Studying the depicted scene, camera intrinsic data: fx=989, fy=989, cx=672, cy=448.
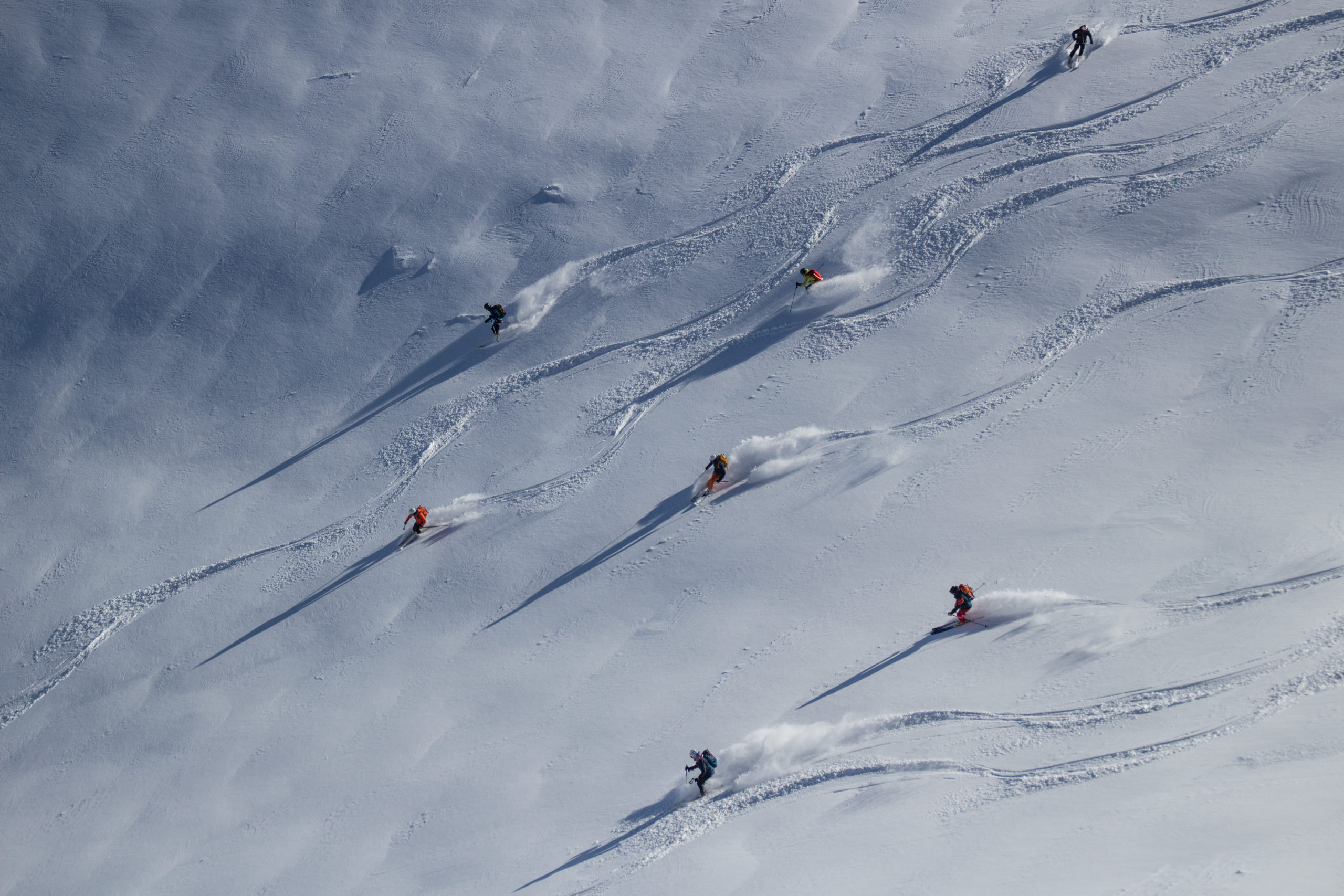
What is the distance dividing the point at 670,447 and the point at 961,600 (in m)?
6.51

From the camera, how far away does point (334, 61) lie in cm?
2555

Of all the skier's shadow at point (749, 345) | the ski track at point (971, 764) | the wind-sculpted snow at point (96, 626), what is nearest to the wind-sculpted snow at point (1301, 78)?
the skier's shadow at point (749, 345)

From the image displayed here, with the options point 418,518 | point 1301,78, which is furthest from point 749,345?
point 1301,78

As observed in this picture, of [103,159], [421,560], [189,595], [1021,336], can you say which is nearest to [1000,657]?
[1021,336]

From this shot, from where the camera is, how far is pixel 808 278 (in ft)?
66.5

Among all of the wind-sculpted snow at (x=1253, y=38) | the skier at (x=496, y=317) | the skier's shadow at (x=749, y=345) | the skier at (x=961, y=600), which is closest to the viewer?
the skier at (x=961, y=600)

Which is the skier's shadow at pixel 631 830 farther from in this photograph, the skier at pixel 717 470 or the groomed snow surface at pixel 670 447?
the skier at pixel 717 470

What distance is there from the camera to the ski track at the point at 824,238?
18906 mm

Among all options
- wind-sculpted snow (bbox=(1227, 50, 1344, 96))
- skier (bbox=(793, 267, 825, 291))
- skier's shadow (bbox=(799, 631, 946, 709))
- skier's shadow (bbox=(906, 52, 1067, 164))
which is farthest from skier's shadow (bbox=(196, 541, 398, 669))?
wind-sculpted snow (bbox=(1227, 50, 1344, 96))

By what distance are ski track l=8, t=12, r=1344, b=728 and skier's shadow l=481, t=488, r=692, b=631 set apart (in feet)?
4.95

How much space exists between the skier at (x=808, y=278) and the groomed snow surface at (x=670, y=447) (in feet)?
0.86

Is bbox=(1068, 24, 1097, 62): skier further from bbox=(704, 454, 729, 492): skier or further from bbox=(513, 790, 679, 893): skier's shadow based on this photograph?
bbox=(513, 790, 679, 893): skier's shadow

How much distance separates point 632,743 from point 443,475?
7244 mm

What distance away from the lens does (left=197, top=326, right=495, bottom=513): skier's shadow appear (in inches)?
816
